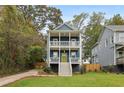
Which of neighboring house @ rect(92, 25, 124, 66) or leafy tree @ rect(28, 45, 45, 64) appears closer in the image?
neighboring house @ rect(92, 25, 124, 66)

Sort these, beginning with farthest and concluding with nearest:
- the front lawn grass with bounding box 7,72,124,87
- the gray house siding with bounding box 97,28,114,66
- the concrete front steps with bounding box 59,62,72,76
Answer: the gray house siding with bounding box 97,28,114,66
the concrete front steps with bounding box 59,62,72,76
the front lawn grass with bounding box 7,72,124,87

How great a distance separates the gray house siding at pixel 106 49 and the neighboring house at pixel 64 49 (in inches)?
135

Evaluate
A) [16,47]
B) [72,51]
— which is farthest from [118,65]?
[16,47]

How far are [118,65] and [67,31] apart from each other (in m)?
6.44

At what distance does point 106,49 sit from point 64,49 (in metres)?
5.77

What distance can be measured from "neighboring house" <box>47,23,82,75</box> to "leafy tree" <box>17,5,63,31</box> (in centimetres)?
1440

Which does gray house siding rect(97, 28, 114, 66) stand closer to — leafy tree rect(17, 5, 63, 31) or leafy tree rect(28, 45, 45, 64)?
leafy tree rect(28, 45, 45, 64)

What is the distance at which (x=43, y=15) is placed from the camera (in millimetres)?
54125

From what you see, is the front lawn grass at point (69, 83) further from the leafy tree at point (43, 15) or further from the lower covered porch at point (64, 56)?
the leafy tree at point (43, 15)

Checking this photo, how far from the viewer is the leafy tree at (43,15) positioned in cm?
5309

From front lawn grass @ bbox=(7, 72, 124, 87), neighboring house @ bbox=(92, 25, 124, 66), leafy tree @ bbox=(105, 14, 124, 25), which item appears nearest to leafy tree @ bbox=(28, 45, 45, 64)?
neighboring house @ bbox=(92, 25, 124, 66)

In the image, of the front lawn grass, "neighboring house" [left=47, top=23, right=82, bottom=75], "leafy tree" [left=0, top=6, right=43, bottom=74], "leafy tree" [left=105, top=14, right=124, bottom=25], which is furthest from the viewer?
"leafy tree" [left=105, top=14, right=124, bottom=25]

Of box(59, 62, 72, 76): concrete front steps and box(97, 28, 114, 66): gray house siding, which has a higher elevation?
box(97, 28, 114, 66): gray house siding

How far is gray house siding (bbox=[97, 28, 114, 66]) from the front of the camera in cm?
3788
